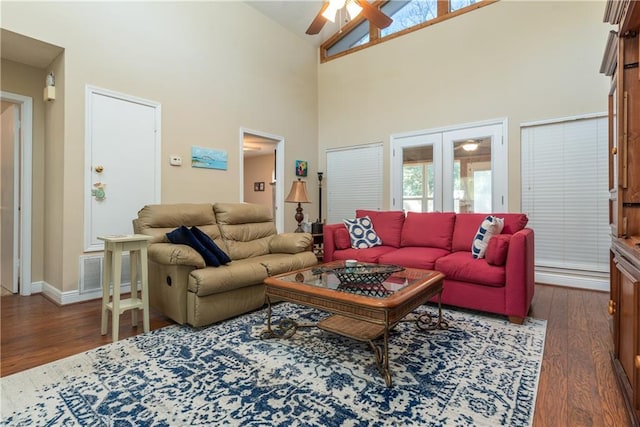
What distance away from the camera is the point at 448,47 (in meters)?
4.64

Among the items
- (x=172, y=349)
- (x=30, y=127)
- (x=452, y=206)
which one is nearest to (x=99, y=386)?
(x=172, y=349)

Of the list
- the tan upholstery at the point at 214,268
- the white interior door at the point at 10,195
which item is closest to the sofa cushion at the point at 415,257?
the tan upholstery at the point at 214,268

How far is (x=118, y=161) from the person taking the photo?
3453mm

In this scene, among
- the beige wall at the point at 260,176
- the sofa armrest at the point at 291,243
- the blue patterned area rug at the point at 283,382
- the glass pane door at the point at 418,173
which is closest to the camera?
the blue patterned area rug at the point at 283,382

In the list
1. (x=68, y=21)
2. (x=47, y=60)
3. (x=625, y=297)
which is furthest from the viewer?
(x=47, y=60)

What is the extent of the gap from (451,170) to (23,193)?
207 inches

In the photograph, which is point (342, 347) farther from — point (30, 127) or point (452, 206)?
point (30, 127)

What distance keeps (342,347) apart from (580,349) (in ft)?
5.20

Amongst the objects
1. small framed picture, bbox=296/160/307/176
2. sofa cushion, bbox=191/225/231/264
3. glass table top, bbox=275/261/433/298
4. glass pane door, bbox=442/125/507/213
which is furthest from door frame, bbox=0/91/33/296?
glass pane door, bbox=442/125/507/213

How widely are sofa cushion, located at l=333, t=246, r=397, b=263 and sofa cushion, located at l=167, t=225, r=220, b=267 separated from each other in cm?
147

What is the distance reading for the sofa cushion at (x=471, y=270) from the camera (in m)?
2.67

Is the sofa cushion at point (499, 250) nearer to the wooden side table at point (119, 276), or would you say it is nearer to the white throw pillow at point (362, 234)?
the white throw pillow at point (362, 234)

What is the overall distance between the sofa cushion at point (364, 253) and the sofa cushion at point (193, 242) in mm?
1471

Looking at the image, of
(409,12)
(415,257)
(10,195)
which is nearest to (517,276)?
(415,257)
